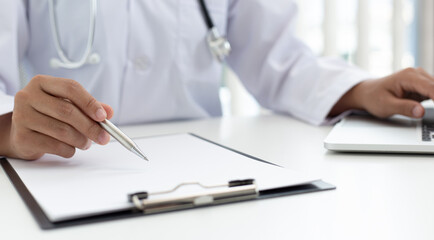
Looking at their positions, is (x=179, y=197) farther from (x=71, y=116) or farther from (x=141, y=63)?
(x=141, y=63)

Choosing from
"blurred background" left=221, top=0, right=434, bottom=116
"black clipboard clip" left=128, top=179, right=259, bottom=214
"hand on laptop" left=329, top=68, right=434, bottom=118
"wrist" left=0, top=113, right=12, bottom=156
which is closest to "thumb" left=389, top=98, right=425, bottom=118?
"hand on laptop" left=329, top=68, right=434, bottom=118

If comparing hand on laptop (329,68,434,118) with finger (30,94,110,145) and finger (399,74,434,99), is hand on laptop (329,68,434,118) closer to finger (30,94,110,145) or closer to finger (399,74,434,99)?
finger (399,74,434,99)

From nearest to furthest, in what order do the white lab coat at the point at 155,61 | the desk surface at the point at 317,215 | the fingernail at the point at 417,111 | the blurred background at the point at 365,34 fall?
the desk surface at the point at 317,215 < the fingernail at the point at 417,111 < the white lab coat at the point at 155,61 < the blurred background at the point at 365,34

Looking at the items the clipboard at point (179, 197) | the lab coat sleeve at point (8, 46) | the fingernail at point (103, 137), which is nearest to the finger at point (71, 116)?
the fingernail at point (103, 137)

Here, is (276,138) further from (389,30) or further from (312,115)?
(389,30)

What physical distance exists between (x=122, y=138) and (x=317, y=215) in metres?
0.24

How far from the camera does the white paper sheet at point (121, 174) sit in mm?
411

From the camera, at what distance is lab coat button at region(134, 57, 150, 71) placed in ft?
3.16

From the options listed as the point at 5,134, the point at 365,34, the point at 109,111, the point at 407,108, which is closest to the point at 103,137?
the point at 109,111

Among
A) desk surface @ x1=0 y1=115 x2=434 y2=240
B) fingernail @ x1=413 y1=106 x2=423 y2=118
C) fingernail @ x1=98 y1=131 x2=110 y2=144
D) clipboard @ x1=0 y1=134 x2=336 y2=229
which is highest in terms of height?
fingernail @ x1=98 y1=131 x2=110 y2=144

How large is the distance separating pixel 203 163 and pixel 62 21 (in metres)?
0.54

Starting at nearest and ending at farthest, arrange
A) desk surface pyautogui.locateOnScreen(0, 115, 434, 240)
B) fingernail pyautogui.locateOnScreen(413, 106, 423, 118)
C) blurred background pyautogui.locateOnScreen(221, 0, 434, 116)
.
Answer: desk surface pyautogui.locateOnScreen(0, 115, 434, 240) < fingernail pyautogui.locateOnScreen(413, 106, 423, 118) < blurred background pyautogui.locateOnScreen(221, 0, 434, 116)

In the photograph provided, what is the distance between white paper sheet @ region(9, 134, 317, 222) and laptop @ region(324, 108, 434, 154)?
0.51 feet

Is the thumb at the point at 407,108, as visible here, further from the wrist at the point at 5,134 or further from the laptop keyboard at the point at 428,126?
the wrist at the point at 5,134
